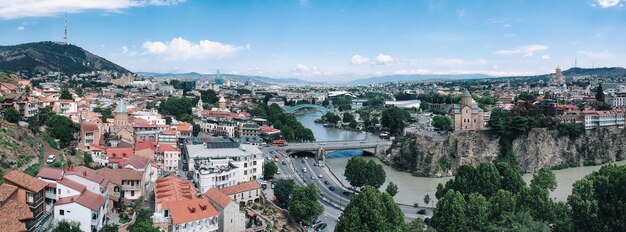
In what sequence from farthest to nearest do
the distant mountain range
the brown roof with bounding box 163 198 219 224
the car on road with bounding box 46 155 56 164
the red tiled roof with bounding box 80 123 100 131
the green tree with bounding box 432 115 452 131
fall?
1. the distant mountain range
2. the green tree with bounding box 432 115 452 131
3. the red tiled roof with bounding box 80 123 100 131
4. the car on road with bounding box 46 155 56 164
5. the brown roof with bounding box 163 198 219 224

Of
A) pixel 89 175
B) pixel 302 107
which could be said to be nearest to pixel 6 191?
pixel 89 175

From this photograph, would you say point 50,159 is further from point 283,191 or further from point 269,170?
point 269,170

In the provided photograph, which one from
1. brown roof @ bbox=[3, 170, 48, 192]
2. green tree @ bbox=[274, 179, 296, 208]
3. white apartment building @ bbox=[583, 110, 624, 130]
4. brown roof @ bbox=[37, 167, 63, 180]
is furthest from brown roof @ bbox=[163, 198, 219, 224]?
white apartment building @ bbox=[583, 110, 624, 130]

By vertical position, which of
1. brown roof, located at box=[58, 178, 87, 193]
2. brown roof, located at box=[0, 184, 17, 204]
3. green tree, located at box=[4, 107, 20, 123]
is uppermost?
green tree, located at box=[4, 107, 20, 123]

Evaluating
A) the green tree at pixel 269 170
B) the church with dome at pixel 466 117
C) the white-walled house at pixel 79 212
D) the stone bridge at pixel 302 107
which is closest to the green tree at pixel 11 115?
the white-walled house at pixel 79 212

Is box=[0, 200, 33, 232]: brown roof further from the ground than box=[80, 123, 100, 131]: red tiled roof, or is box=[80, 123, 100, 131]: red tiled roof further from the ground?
box=[80, 123, 100, 131]: red tiled roof

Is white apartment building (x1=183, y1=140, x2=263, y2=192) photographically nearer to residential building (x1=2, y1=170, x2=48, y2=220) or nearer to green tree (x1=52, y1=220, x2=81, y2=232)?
residential building (x1=2, y1=170, x2=48, y2=220)

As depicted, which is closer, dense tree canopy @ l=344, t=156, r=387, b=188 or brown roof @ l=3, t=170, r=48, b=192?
brown roof @ l=3, t=170, r=48, b=192

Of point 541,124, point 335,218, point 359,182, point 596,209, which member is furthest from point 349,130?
point 596,209
